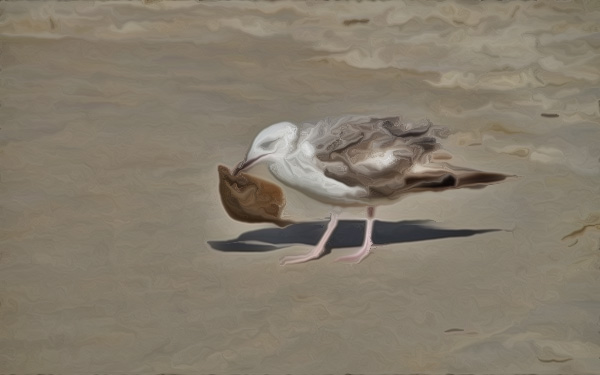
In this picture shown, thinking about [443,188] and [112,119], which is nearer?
[443,188]

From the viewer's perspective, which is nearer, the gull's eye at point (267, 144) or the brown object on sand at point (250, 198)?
the gull's eye at point (267, 144)

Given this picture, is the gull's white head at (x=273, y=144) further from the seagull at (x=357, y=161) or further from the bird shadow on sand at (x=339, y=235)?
the bird shadow on sand at (x=339, y=235)

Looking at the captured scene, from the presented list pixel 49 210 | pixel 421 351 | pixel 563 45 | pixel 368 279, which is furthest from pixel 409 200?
pixel 563 45

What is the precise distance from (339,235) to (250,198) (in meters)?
0.28

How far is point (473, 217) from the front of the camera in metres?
2.61

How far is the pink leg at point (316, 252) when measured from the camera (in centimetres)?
242

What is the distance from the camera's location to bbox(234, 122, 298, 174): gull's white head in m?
2.33

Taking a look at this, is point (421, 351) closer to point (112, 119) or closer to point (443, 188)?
point (443, 188)

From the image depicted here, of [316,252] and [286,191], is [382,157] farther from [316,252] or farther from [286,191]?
[286,191]

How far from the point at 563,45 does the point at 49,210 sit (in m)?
2.35

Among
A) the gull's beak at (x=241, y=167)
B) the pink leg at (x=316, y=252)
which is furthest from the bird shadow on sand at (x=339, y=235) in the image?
the gull's beak at (x=241, y=167)

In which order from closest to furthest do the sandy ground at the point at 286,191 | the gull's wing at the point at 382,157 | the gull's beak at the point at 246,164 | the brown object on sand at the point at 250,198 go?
the sandy ground at the point at 286,191
the gull's wing at the point at 382,157
the gull's beak at the point at 246,164
the brown object on sand at the point at 250,198

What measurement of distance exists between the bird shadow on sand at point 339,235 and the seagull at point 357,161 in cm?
10

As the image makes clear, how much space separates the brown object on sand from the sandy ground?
0.05m
